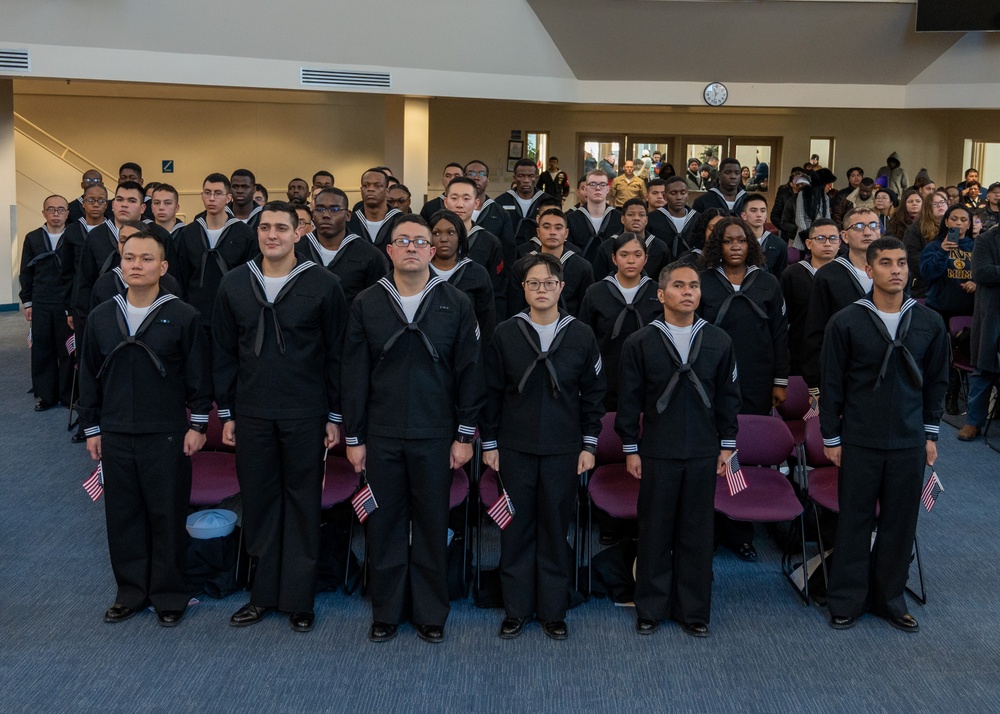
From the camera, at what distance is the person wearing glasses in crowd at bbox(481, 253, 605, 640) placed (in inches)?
175

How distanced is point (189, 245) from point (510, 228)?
2.51 meters

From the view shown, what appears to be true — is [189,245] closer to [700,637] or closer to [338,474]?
[338,474]

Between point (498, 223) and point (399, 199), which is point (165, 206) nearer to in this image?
point (399, 199)

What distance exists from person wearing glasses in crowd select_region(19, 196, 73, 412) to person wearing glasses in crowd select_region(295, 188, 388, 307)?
10.6ft

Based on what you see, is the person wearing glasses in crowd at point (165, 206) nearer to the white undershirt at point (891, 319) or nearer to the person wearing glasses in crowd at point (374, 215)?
the person wearing glasses in crowd at point (374, 215)

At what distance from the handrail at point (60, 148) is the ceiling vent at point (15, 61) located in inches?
180

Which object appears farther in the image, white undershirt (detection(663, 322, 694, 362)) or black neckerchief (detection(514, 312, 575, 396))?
white undershirt (detection(663, 322, 694, 362))

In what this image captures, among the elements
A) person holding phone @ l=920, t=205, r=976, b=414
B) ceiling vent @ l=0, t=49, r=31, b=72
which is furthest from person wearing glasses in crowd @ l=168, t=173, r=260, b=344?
person holding phone @ l=920, t=205, r=976, b=414

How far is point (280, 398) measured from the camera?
175 inches

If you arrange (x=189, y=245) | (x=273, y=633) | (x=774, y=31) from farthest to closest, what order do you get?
(x=774, y=31) < (x=189, y=245) < (x=273, y=633)

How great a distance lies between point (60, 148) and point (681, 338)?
14.2 metres

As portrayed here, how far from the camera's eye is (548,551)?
453cm

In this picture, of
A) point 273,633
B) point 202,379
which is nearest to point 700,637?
point 273,633

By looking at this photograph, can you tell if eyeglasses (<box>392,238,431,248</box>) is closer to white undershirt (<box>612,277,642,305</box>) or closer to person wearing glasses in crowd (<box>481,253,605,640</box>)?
person wearing glasses in crowd (<box>481,253,605,640</box>)
